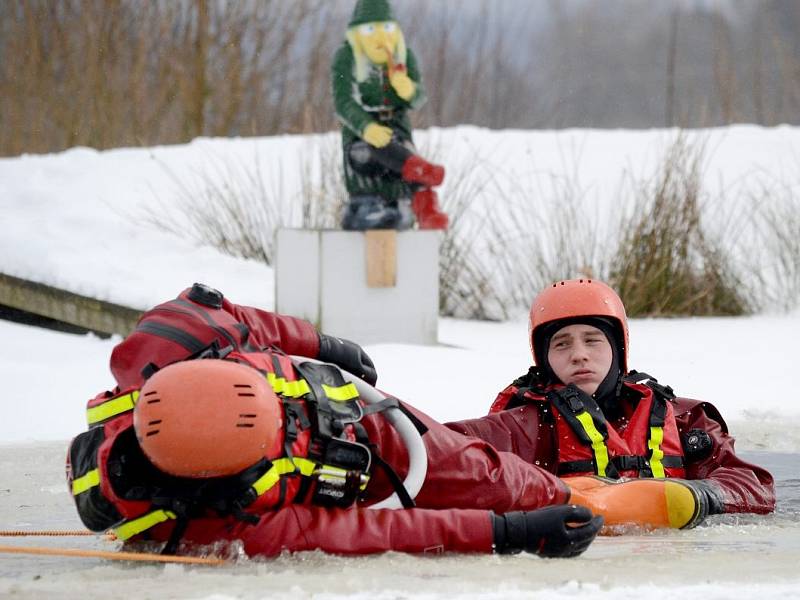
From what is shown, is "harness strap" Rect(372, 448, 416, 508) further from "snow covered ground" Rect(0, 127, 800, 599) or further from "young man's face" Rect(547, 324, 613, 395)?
"young man's face" Rect(547, 324, 613, 395)

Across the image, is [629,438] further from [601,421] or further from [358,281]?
[358,281]

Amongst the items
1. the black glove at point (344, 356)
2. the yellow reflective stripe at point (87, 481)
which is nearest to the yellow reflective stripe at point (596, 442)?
the black glove at point (344, 356)

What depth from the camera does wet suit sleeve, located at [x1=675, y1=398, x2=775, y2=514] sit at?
443 centimetres

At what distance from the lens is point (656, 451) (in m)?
4.64

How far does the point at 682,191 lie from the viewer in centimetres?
1055

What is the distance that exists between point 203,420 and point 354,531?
595 millimetres

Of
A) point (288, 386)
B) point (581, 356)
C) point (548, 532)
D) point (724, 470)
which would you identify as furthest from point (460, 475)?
point (724, 470)

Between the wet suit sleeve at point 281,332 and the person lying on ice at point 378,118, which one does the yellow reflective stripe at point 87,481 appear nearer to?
the wet suit sleeve at point 281,332

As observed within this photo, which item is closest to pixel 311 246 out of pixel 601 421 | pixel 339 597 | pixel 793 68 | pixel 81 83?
pixel 601 421

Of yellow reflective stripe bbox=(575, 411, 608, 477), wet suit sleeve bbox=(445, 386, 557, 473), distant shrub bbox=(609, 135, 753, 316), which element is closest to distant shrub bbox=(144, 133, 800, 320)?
distant shrub bbox=(609, 135, 753, 316)

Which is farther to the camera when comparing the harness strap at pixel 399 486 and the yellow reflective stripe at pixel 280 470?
the harness strap at pixel 399 486

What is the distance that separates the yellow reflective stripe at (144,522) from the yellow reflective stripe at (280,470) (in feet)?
0.82

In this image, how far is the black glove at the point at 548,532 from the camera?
134 inches

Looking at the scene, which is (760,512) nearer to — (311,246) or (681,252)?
(311,246)
